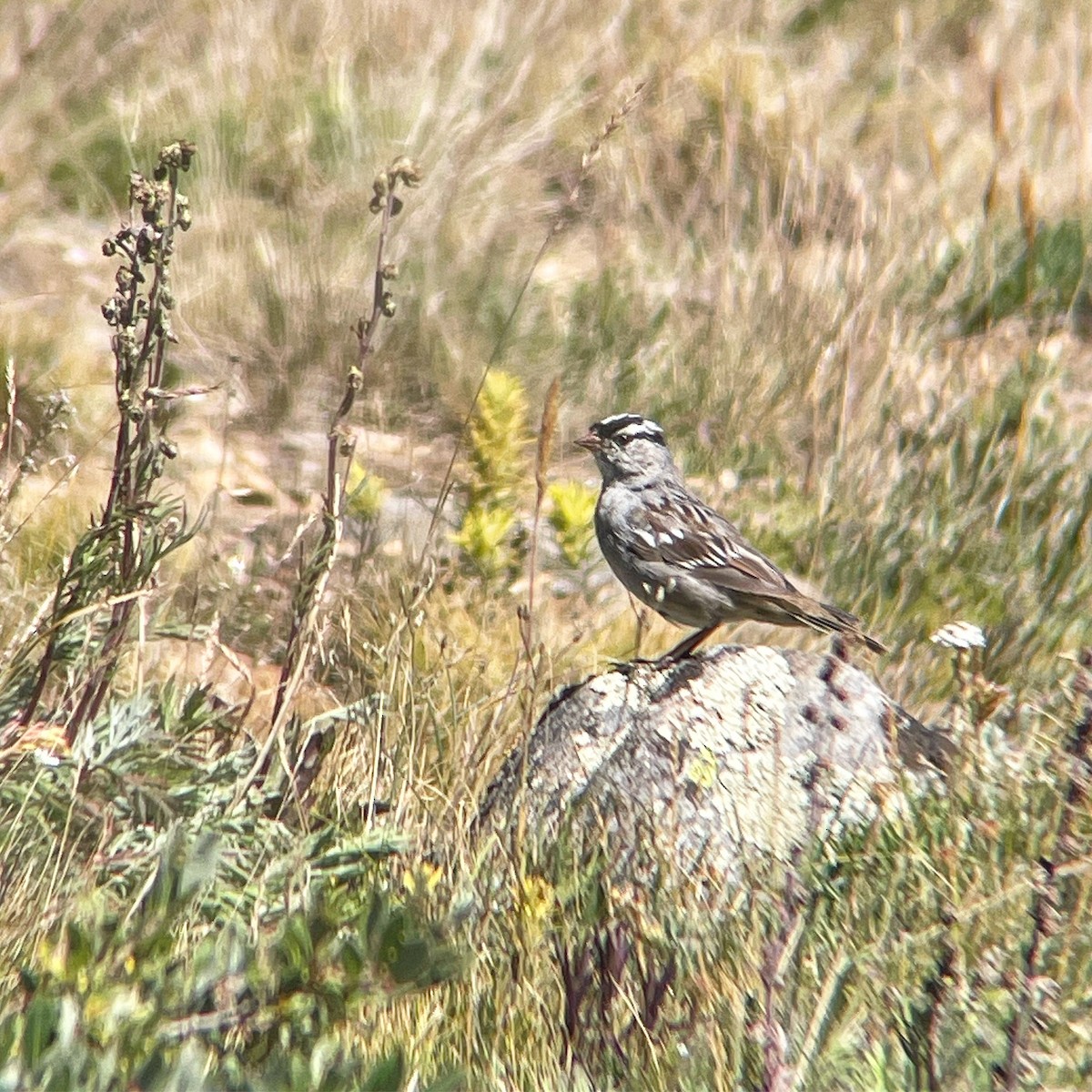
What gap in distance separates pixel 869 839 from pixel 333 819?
1329 mm

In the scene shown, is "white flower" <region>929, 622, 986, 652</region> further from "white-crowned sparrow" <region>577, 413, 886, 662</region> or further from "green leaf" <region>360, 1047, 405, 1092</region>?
"white-crowned sparrow" <region>577, 413, 886, 662</region>

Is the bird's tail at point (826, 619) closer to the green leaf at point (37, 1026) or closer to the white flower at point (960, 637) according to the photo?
the white flower at point (960, 637)

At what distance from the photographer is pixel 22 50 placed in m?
8.30

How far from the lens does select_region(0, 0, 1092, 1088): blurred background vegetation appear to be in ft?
10.9

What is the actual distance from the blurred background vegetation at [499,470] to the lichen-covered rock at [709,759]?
0.59ft

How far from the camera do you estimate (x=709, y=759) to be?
427 centimetres

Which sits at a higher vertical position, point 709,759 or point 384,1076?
point 384,1076

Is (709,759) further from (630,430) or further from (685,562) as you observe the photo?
(630,430)

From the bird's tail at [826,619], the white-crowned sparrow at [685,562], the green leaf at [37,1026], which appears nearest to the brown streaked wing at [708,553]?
the white-crowned sparrow at [685,562]

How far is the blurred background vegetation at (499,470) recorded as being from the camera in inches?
130

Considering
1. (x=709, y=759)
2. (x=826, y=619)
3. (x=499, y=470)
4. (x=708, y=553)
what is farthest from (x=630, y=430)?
(x=709, y=759)

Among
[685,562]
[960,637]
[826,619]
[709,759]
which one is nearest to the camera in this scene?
[960,637]

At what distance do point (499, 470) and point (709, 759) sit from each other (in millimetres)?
1889

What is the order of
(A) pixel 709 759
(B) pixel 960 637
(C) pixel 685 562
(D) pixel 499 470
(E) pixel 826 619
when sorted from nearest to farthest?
1. (B) pixel 960 637
2. (A) pixel 709 759
3. (E) pixel 826 619
4. (C) pixel 685 562
5. (D) pixel 499 470
